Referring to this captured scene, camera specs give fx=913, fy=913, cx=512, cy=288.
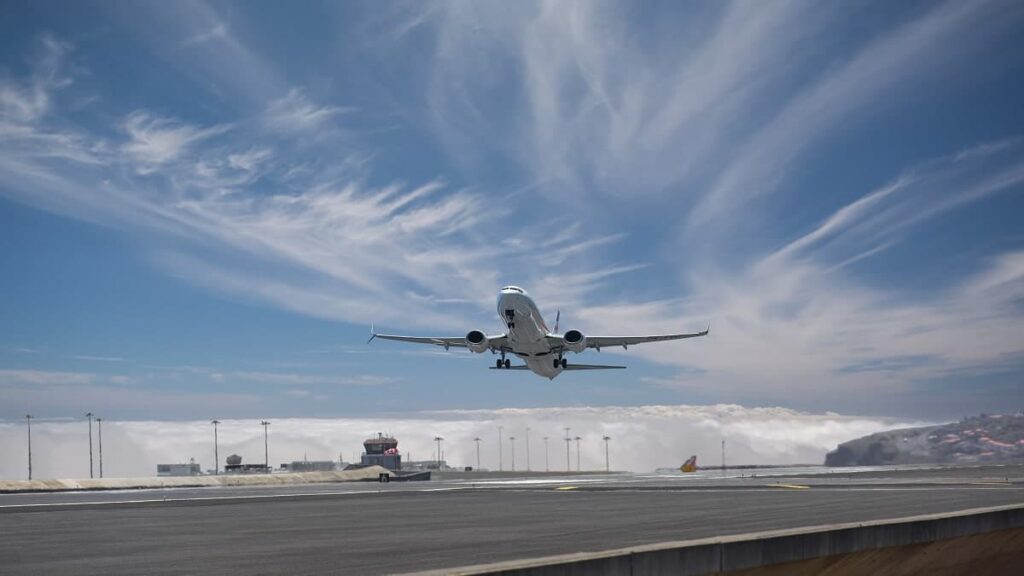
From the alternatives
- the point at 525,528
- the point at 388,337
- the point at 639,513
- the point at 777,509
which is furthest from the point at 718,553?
the point at 388,337

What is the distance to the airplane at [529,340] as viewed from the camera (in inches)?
3231

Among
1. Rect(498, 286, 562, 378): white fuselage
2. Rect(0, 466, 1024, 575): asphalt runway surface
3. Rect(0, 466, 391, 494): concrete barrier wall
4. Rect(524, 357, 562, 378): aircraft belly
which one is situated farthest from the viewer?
Rect(524, 357, 562, 378): aircraft belly

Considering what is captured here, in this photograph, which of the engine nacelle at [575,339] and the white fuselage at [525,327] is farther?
the engine nacelle at [575,339]

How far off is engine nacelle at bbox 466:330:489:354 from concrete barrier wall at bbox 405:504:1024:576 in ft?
215

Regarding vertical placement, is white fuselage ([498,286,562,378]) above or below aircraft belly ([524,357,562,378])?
above

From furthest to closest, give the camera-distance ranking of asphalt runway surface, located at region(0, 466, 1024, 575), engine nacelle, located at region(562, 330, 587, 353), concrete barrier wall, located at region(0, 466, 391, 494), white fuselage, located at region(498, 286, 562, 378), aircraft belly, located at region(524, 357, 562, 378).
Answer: aircraft belly, located at region(524, 357, 562, 378), engine nacelle, located at region(562, 330, 587, 353), concrete barrier wall, located at region(0, 466, 391, 494), white fuselage, located at region(498, 286, 562, 378), asphalt runway surface, located at region(0, 466, 1024, 575)

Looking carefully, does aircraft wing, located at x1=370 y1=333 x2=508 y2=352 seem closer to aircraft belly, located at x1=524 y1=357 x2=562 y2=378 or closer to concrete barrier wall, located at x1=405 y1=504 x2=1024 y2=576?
aircraft belly, located at x1=524 y1=357 x2=562 y2=378

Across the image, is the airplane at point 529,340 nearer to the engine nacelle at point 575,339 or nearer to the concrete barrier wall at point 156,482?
the engine nacelle at point 575,339

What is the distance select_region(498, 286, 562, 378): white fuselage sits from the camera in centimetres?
8129

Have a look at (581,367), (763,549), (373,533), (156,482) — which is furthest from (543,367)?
(763,549)

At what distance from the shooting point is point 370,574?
13617mm

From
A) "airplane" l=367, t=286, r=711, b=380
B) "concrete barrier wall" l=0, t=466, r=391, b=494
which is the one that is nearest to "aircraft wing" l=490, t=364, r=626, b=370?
"airplane" l=367, t=286, r=711, b=380

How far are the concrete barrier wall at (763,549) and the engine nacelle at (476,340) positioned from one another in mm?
65475

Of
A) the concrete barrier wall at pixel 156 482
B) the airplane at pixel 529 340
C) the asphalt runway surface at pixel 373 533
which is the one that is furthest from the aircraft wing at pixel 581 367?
the asphalt runway surface at pixel 373 533
